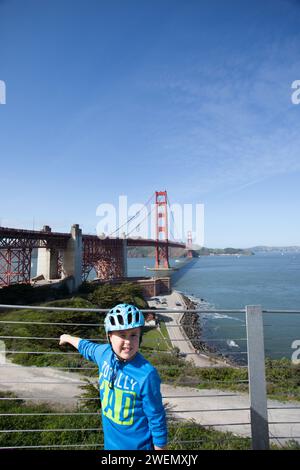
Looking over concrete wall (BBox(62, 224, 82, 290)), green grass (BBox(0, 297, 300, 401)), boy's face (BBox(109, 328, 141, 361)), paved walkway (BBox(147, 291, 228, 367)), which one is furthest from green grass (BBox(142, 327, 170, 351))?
boy's face (BBox(109, 328, 141, 361))

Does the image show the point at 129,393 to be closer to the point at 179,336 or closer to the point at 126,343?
the point at 126,343

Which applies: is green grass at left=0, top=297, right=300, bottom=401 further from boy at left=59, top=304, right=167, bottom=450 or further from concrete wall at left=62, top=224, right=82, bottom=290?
concrete wall at left=62, top=224, right=82, bottom=290

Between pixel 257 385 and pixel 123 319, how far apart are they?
4.07 feet

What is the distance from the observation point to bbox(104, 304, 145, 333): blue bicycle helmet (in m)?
1.75

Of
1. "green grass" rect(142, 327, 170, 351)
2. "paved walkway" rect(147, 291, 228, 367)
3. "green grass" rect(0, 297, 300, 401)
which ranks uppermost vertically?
"green grass" rect(0, 297, 300, 401)

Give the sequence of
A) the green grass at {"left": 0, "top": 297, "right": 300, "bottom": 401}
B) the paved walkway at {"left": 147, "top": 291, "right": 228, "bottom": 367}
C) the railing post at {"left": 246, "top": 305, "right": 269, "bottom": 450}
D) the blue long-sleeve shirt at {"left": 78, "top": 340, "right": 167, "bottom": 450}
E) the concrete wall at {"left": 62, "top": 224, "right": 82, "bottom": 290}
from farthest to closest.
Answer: the concrete wall at {"left": 62, "top": 224, "right": 82, "bottom": 290}
the paved walkway at {"left": 147, "top": 291, "right": 228, "bottom": 367}
the green grass at {"left": 0, "top": 297, "right": 300, "bottom": 401}
the railing post at {"left": 246, "top": 305, "right": 269, "bottom": 450}
the blue long-sleeve shirt at {"left": 78, "top": 340, "right": 167, "bottom": 450}

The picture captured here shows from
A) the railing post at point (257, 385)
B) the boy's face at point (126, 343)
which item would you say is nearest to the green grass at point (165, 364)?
the railing post at point (257, 385)

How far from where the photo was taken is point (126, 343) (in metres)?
1.75

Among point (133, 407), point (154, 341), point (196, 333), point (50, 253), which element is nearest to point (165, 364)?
point (154, 341)

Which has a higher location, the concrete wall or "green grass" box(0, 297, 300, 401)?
the concrete wall

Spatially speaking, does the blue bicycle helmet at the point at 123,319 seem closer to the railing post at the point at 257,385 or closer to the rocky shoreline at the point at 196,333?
the railing post at the point at 257,385

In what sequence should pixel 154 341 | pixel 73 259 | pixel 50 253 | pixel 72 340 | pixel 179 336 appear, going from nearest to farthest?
1. pixel 72 340
2. pixel 154 341
3. pixel 179 336
4. pixel 73 259
5. pixel 50 253

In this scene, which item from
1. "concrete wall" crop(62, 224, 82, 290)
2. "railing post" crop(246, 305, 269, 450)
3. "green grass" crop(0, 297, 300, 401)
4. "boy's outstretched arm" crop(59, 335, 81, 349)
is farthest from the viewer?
"concrete wall" crop(62, 224, 82, 290)

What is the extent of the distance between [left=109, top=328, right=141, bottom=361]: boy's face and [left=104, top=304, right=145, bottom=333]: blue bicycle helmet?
4 cm
